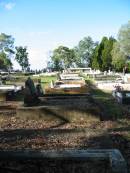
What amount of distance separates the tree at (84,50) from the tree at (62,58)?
2381 millimetres

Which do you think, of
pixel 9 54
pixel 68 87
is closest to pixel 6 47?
pixel 9 54

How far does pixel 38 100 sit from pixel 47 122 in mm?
3058

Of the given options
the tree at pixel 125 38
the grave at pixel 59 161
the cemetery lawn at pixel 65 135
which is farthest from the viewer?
the tree at pixel 125 38

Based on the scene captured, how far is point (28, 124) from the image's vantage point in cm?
1263

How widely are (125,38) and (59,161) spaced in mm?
67056

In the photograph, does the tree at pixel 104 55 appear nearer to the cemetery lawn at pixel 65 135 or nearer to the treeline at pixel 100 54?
the treeline at pixel 100 54

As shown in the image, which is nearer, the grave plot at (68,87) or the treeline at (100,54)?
the grave plot at (68,87)

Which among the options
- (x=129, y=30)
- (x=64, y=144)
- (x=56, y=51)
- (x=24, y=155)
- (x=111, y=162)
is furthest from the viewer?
(x=56, y=51)

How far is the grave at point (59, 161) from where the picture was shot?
17.9 ft

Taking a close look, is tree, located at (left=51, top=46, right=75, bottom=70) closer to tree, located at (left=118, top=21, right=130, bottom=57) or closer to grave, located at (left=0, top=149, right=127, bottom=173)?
tree, located at (left=118, top=21, right=130, bottom=57)

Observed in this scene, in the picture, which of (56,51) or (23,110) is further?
(56,51)

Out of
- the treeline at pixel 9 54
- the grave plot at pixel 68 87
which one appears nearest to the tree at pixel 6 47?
the treeline at pixel 9 54

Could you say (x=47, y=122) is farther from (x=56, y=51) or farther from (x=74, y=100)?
(x=56, y=51)

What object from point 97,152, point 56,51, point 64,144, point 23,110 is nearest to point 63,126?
point 23,110
